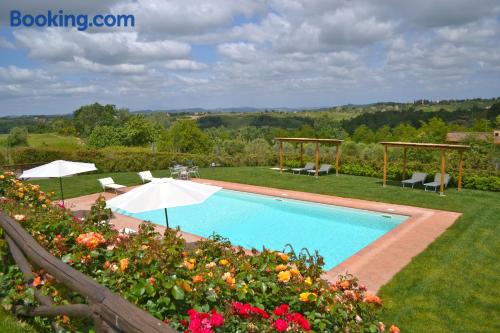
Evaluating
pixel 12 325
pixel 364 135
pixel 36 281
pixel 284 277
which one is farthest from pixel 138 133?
pixel 284 277

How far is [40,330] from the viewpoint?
3.33 metres

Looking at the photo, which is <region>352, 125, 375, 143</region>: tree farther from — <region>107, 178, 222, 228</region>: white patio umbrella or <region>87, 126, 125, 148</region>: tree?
<region>107, 178, 222, 228</region>: white patio umbrella

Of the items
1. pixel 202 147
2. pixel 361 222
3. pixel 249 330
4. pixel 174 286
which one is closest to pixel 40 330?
pixel 174 286

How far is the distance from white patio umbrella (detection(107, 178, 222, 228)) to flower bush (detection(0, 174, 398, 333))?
2774 millimetres

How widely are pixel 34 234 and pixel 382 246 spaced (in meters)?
7.27

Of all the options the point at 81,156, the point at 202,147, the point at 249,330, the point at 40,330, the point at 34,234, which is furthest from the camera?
the point at 202,147

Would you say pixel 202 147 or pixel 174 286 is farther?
pixel 202 147

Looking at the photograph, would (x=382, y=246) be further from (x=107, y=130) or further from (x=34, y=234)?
(x=107, y=130)

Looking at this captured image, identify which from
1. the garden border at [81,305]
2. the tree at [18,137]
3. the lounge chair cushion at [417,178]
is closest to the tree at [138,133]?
the tree at [18,137]

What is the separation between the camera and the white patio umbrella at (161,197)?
262 inches

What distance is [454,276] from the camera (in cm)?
679

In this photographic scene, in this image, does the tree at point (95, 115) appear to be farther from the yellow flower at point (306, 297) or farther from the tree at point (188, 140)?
the yellow flower at point (306, 297)

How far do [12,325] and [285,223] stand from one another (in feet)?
31.4

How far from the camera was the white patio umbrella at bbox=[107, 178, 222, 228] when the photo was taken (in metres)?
6.66
